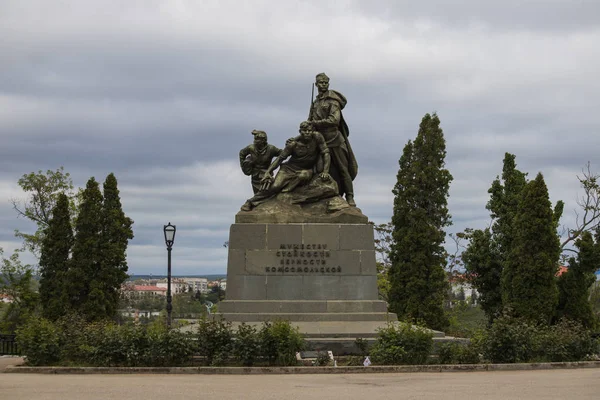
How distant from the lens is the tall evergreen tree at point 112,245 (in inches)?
1254

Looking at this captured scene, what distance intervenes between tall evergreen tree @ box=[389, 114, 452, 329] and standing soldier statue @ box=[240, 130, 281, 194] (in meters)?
11.3

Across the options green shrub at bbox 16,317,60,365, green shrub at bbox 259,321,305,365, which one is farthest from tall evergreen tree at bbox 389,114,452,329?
green shrub at bbox 16,317,60,365

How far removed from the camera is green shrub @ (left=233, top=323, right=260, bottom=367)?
14.7m

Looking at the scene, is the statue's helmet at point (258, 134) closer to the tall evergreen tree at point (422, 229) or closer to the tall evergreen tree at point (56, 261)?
the tall evergreen tree at point (422, 229)

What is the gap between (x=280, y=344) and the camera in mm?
14656

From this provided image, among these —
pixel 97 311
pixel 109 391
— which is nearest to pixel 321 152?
pixel 109 391

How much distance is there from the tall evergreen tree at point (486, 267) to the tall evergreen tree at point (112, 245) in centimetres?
1379

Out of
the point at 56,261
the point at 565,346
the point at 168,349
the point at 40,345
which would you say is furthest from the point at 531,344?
the point at 56,261

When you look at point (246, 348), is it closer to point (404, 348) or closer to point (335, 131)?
point (404, 348)

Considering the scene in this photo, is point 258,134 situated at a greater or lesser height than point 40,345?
greater

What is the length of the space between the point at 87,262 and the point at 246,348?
18.3m

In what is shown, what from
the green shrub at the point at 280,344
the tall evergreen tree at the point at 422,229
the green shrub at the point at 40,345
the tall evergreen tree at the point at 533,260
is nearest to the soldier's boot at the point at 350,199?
the green shrub at the point at 280,344

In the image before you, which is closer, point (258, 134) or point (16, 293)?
point (258, 134)

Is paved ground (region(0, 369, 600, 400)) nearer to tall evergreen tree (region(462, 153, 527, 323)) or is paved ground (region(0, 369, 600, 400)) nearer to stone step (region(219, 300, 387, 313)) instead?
stone step (region(219, 300, 387, 313))
